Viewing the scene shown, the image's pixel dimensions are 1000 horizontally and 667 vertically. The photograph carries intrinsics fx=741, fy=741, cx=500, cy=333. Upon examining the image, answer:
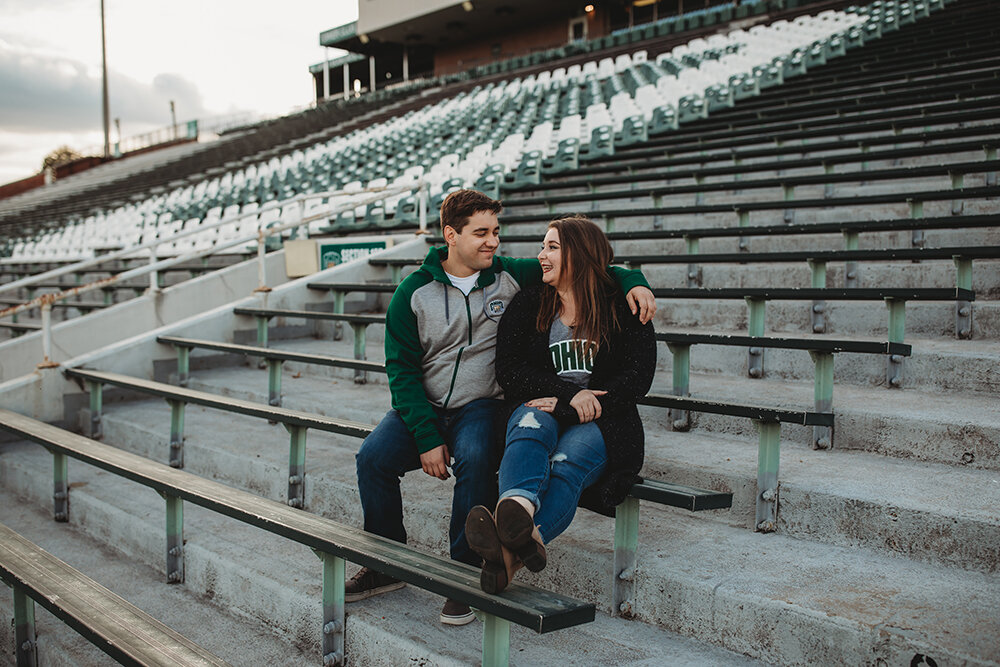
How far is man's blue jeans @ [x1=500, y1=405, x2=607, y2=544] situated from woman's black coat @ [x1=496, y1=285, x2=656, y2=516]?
54 millimetres

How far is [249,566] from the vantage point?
2.71 metres

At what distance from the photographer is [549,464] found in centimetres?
213

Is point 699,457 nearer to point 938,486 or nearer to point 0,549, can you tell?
point 938,486

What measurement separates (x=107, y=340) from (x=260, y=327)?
1625 millimetres

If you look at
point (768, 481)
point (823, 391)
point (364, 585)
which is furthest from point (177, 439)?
point (823, 391)

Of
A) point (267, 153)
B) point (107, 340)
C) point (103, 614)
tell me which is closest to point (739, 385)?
point (103, 614)

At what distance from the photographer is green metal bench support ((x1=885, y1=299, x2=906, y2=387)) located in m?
3.16

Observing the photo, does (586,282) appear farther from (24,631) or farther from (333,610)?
(24,631)

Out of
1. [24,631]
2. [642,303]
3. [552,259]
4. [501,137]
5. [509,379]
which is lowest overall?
[24,631]

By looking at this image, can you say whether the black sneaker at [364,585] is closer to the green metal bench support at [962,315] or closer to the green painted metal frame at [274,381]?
the green painted metal frame at [274,381]

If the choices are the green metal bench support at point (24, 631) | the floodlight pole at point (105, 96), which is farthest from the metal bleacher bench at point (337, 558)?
the floodlight pole at point (105, 96)

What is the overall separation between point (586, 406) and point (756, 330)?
1697 millimetres

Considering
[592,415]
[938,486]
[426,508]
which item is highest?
[592,415]

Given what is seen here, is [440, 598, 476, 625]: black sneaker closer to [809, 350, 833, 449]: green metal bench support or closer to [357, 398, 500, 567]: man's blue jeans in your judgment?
[357, 398, 500, 567]: man's blue jeans
